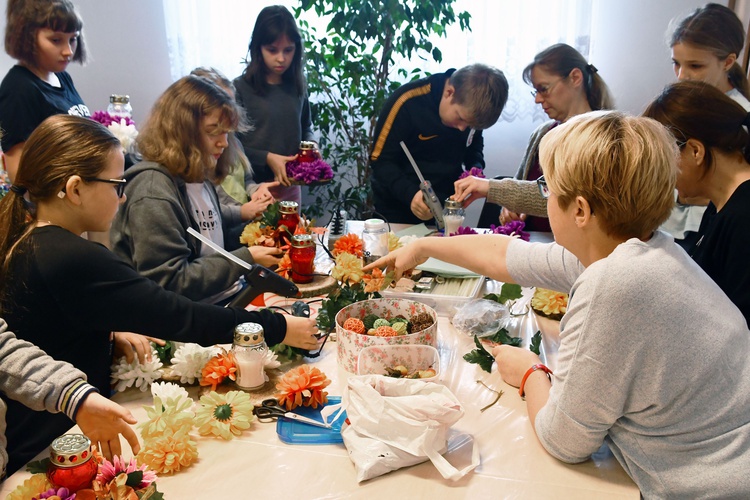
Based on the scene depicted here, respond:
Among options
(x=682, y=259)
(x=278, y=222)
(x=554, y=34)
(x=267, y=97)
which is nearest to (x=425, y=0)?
(x=554, y=34)

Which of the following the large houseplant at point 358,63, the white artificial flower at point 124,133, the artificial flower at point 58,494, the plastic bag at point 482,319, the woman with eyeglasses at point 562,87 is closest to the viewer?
the artificial flower at point 58,494

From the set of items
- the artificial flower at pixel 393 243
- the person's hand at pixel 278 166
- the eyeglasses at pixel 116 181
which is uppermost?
the eyeglasses at pixel 116 181

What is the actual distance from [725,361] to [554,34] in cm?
343

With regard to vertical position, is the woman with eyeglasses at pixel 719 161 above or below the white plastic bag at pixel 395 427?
above

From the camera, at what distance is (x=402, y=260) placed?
6.31 feet

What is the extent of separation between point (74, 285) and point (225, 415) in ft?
1.48

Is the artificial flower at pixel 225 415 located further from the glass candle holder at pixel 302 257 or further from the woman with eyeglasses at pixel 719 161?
the woman with eyeglasses at pixel 719 161

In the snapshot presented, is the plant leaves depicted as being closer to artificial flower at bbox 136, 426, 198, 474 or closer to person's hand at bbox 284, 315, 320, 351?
person's hand at bbox 284, 315, 320, 351

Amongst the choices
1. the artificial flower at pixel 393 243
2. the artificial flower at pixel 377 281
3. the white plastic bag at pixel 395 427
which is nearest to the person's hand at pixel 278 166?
the artificial flower at pixel 393 243

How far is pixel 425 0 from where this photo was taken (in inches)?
155

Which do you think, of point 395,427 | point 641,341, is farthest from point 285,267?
point 641,341

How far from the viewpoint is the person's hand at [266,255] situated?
7.04ft

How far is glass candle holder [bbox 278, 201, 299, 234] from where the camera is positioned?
2.25 meters

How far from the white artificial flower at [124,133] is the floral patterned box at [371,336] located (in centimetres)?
142
